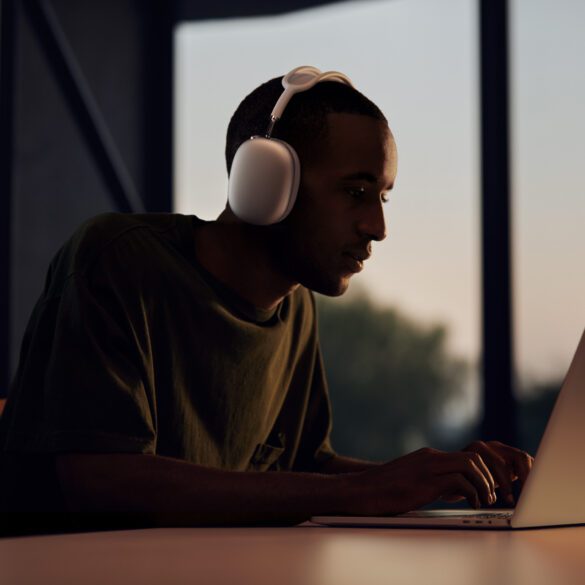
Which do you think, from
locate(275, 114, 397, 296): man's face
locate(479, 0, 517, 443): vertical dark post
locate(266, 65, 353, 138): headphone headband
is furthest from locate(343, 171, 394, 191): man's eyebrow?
locate(479, 0, 517, 443): vertical dark post

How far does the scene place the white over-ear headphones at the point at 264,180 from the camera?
121 cm

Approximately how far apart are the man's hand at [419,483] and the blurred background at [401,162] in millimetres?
1542

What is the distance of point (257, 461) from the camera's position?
1.33 meters

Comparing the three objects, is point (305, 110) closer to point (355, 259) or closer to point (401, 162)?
point (355, 259)

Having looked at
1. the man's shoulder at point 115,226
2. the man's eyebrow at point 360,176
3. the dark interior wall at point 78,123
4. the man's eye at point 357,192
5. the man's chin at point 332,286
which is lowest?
the man's chin at point 332,286

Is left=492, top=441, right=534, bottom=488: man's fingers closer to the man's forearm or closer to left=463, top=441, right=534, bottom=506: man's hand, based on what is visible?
left=463, top=441, right=534, bottom=506: man's hand

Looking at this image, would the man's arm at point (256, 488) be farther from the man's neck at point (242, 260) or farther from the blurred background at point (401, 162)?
the blurred background at point (401, 162)

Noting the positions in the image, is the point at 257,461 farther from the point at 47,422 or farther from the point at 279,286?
the point at 47,422

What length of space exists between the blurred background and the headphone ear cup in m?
1.33

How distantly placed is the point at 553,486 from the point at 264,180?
1.77ft

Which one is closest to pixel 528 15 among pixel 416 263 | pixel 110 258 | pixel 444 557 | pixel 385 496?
pixel 416 263

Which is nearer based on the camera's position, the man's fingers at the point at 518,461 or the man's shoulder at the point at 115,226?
the man's fingers at the point at 518,461

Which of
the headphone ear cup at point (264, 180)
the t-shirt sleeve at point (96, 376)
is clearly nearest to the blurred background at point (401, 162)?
the headphone ear cup at point (264, 180)

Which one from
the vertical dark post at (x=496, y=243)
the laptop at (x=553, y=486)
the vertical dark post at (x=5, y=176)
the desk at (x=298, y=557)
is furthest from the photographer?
the vertical dark post at (x=496, y=243)
